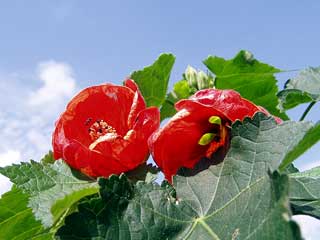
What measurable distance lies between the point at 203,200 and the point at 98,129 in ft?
0.95

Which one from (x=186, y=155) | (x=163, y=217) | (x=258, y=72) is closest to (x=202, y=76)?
(x=258, y=72)

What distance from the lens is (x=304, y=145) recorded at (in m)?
0.70

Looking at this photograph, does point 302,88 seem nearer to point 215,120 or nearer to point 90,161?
point 215,120

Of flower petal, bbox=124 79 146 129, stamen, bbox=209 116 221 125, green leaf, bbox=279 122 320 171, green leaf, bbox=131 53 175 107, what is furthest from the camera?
green leaf, bbox=131 53 175 107

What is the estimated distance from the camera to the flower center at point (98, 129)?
1.04 meters

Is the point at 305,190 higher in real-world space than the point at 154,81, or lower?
lower

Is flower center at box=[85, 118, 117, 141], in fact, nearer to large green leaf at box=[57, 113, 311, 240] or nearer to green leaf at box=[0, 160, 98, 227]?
green leaf at box=[0, 160, 98, 227]

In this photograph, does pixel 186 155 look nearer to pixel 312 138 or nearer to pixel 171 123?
pixel 171 123

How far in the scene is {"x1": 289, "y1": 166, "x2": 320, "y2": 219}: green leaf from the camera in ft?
2.93

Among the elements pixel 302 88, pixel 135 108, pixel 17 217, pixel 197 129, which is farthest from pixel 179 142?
pixel 17 217

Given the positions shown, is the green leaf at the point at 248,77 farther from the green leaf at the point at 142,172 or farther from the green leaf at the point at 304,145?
the green leaf at the point at 304,145

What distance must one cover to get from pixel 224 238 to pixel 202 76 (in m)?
0.70

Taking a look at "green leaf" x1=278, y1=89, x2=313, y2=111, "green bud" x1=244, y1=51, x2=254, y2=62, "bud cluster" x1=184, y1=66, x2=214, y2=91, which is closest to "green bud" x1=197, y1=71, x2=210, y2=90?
"bud cluster" x1=184, y1=66, x2=214, y2=91

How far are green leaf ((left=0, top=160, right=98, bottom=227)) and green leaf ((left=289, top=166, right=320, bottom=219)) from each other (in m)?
0.30
